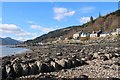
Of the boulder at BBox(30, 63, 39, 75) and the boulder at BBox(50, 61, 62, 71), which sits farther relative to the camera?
the boulder at BBox(50, 61, 62, 71)

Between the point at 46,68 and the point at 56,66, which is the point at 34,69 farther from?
the point at 56,66

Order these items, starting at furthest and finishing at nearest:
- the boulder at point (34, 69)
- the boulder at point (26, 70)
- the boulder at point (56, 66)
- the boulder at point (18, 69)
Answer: the boulder at point (56, 66)
the boulder at point (34, 69)
the boulder at point (26, 70)
the boulder at point (18, 69)

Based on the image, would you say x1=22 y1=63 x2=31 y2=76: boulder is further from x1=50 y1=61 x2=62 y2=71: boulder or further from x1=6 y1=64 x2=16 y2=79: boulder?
x1=50 y1=61 x2=62 y2=71: boulder

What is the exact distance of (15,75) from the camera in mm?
17203

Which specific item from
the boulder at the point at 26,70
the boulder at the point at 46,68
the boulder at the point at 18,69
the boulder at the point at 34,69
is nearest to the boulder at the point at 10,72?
the boulder at the point at 18,69

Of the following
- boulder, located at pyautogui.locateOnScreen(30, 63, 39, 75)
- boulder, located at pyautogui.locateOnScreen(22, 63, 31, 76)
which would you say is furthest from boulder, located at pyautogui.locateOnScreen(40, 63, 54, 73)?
boulder, located at pyautogui.locateOnScreen(22, 63, 31, 76)

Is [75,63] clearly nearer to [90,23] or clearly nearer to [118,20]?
[118,20]

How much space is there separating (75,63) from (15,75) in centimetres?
614

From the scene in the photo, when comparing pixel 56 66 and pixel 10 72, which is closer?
pixel 10 72

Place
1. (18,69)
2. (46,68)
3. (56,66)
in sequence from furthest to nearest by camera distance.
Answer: (56,66), (46,68), (18,69)

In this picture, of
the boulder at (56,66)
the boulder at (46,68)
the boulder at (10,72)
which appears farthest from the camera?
the boulder at (56,66)

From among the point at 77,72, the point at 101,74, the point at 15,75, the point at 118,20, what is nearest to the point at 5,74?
the point at 15,75

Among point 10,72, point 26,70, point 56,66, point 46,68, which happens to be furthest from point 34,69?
point 56,66

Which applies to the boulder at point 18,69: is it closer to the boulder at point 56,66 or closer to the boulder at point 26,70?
the boulder at point 26,70
